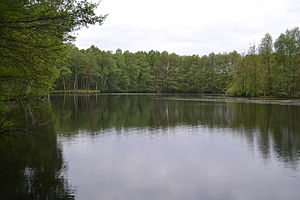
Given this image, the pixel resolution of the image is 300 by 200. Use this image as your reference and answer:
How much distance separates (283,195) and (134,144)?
987 centimetres

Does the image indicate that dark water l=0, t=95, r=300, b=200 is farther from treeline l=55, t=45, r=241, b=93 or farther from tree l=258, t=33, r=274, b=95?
treeline l=55, t=45, r=241, b=93

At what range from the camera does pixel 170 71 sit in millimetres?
111562

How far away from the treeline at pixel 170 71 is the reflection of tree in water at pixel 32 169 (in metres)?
62.9

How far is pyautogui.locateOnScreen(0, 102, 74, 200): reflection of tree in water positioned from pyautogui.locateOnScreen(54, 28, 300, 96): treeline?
62937mm

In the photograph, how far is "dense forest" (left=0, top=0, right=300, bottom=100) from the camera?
420 inches

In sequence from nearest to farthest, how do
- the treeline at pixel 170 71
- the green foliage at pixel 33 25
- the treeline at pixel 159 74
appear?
the green foliage at pixel 33 25 → the treeline at pixel 170 71 → the treeline at pixel 159 74

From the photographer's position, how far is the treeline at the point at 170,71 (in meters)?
73.4

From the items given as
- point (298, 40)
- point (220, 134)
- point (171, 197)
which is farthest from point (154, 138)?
point (298, 40)

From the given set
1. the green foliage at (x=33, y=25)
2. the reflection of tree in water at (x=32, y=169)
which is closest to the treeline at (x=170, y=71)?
the reflection of tree in water at (x=32, y=169)

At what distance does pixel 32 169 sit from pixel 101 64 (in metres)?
95.7

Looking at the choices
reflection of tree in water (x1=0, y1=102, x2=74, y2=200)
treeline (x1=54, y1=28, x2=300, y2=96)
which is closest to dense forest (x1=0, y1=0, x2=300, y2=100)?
treeline (x1=54, y1=28, x2=300, y2=96)

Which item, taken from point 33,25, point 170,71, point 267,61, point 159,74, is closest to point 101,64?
point 159,74

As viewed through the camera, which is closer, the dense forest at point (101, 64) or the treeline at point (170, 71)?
the dense forest at point (101, 64)

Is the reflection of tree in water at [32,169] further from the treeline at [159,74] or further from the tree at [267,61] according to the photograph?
the treeline at [159,74]
